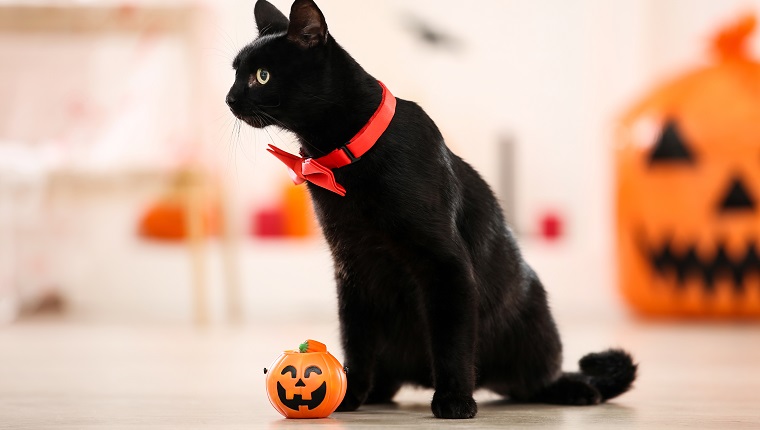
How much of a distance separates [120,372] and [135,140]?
151 cm

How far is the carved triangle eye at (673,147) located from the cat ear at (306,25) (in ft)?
6.45

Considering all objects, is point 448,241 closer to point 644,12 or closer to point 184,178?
point 184,178

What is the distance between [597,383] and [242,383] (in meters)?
0.58

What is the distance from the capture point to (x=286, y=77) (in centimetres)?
104

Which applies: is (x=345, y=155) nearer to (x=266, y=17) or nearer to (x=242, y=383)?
(x=266, y=17)

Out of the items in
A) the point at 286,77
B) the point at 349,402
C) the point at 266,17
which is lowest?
the point at 349,402

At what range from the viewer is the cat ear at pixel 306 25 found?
3.34 feet

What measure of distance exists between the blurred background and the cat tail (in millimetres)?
1450

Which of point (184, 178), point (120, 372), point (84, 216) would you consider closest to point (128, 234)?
point (84, 216)

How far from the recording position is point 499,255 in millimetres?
1190

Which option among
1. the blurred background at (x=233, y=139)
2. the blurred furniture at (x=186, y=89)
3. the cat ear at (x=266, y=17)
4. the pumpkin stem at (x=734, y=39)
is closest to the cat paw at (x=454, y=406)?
the cat ear at (x=266, y=17)

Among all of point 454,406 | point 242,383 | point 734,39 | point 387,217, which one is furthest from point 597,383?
point 734,39

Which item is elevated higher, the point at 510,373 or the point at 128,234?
the point at 128,234

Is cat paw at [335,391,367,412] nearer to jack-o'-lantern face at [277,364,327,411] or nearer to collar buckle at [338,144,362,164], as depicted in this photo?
jack-o'-lantern face at [277,364,327,411]
